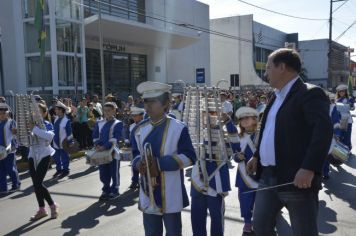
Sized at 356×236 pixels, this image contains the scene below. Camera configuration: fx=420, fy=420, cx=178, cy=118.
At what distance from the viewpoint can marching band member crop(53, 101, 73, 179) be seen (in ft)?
32.7

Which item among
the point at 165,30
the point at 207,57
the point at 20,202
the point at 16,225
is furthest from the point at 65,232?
the point at 207,57

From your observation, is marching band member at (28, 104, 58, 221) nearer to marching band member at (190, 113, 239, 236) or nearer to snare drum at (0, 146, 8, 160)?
snare drum at (0, 146, 8, 160)

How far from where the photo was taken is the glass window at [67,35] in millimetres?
20750

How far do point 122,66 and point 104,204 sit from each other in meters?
23.6

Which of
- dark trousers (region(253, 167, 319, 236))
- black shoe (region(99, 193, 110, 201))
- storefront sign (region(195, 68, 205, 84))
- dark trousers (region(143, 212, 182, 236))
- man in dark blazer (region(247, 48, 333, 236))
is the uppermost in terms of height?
storefront sign (region(195, 68, 205, 84))

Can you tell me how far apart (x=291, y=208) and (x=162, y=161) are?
1103 mm

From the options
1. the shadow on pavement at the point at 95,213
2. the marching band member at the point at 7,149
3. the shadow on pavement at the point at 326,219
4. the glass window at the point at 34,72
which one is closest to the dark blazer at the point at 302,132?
the shadow on pavement at the point at 326,219

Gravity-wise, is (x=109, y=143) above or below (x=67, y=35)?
below

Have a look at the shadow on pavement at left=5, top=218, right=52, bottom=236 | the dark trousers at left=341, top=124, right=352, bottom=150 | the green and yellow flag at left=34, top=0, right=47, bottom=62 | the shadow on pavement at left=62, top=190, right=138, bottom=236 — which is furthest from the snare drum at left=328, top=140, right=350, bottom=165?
the green and yellow flag at left=34, top=0, right=47, bottom=62

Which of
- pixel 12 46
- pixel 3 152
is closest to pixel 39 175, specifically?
pixel 3 152

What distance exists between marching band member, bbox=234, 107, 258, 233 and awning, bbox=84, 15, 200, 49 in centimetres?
1854

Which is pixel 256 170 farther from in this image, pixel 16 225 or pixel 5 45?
pixel 5 45

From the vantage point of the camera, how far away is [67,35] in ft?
69.7

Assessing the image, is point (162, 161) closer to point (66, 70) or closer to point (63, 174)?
point (63, 174)
